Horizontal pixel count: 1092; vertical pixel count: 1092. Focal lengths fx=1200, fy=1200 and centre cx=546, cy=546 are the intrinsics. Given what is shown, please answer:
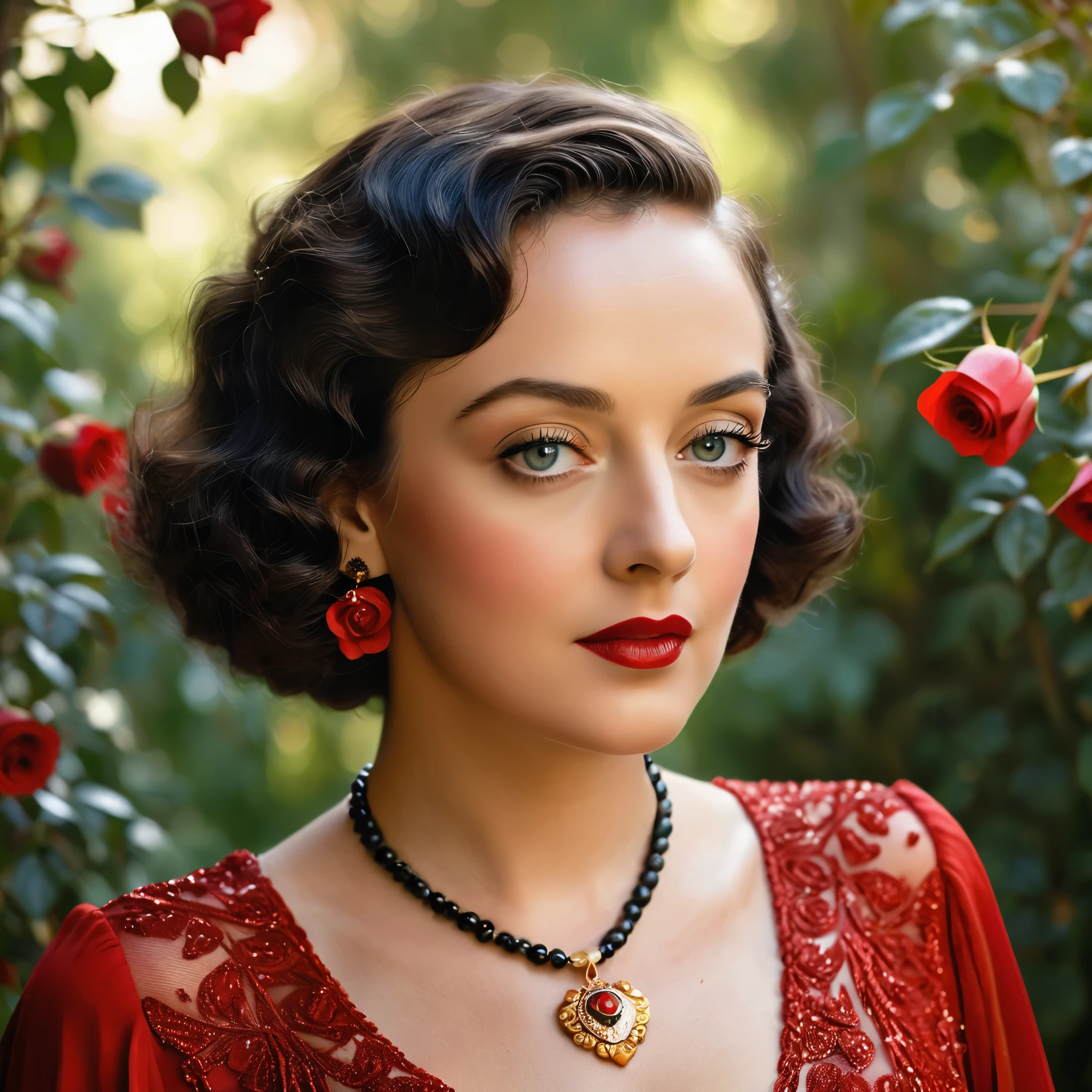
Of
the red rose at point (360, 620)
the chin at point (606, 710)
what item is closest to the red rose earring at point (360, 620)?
the red rose at point (360, 620)

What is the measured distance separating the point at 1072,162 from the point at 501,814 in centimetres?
92

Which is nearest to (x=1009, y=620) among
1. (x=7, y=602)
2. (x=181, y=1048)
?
(x=181, y=1048)

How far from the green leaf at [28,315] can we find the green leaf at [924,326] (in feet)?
3.24

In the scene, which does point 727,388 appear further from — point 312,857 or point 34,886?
point 34,886

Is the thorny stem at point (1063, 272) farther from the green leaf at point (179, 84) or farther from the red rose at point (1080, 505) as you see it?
the green leaf at point (179, 84)

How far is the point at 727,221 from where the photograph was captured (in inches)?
48.5

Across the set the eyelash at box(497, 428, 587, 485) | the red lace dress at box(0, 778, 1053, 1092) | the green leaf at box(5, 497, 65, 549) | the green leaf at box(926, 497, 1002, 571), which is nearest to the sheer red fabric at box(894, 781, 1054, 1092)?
the red lace dress at box(0, 778, 1053, 1092)

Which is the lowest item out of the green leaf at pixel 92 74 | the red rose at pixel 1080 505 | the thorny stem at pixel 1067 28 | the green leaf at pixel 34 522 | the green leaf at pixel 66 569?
the green leaf at pixel 66 569

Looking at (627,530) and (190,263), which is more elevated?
(627,530)

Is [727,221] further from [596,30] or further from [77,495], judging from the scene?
[596,30]

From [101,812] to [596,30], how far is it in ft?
6.49

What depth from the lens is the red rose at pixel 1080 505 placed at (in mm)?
1096

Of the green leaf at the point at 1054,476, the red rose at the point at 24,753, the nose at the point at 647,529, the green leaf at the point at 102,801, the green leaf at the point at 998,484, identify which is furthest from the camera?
the green leaf at the point at 102,801

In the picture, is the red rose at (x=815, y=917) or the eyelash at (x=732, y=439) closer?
the eyelash at (x=732, y=439)
